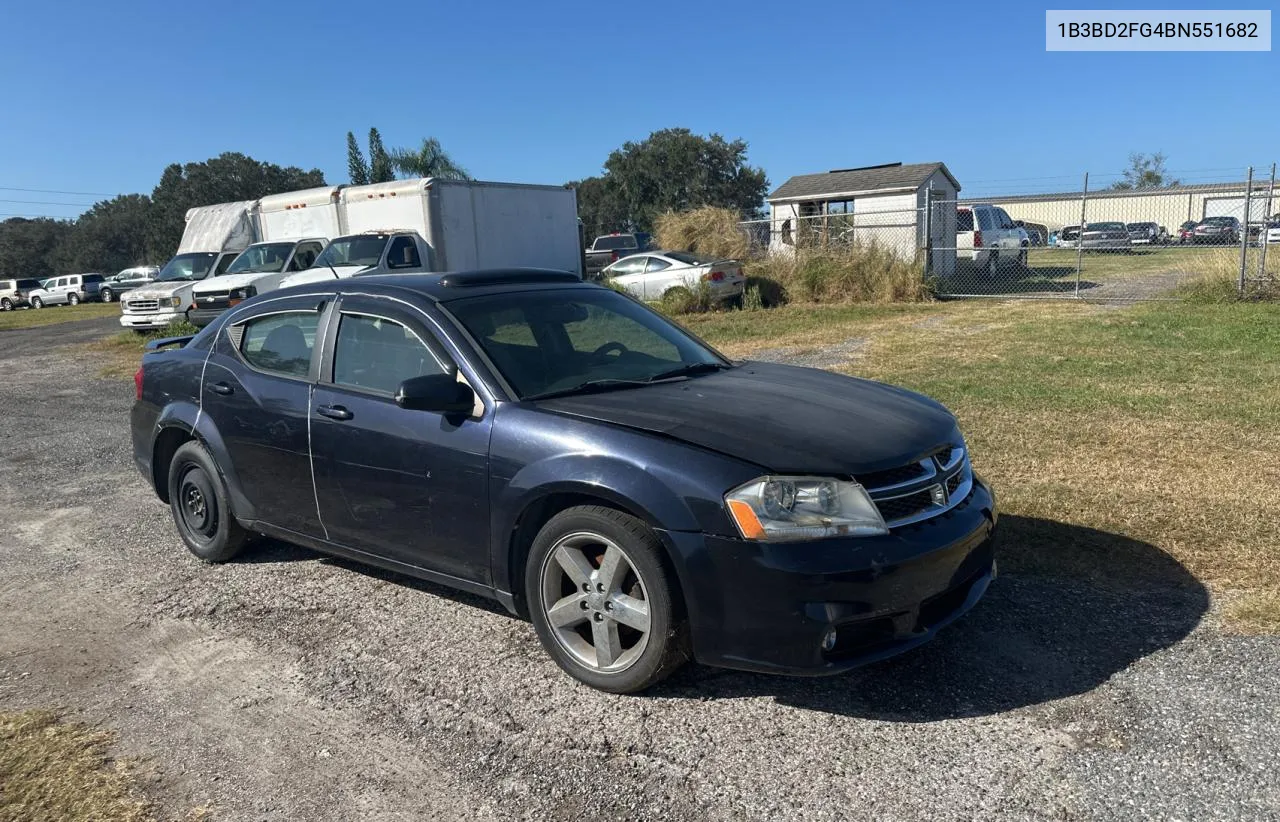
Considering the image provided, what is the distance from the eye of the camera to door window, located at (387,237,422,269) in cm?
1594

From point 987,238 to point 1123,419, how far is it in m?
17.4

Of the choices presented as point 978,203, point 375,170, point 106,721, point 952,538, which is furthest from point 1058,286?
point 375,170

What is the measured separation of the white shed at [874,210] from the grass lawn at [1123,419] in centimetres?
516

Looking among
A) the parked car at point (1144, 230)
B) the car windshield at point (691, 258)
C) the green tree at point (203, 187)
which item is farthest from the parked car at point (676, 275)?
the green tree at point (203, 187)

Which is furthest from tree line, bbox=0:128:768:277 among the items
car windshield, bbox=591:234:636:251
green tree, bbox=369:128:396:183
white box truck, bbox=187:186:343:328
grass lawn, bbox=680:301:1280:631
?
grass lawn, bbox=680:301:1280:631

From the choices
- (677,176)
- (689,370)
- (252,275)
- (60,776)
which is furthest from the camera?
(677,176)

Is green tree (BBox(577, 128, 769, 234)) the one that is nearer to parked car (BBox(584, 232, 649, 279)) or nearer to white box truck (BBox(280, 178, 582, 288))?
parked car (BBox(584, 232, 649, 279))

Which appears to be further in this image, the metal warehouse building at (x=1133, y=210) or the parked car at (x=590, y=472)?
the metal warehouse building at (x=1133, y=210)

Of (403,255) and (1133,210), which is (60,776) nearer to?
(403,255)

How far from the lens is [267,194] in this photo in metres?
66.9

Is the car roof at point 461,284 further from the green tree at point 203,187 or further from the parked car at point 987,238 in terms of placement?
the green tree at point 203,187

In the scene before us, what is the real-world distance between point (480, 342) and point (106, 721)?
2.03 m

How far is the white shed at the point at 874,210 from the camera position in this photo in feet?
65.4

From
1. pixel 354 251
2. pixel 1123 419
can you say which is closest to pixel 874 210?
pixel 354 251
